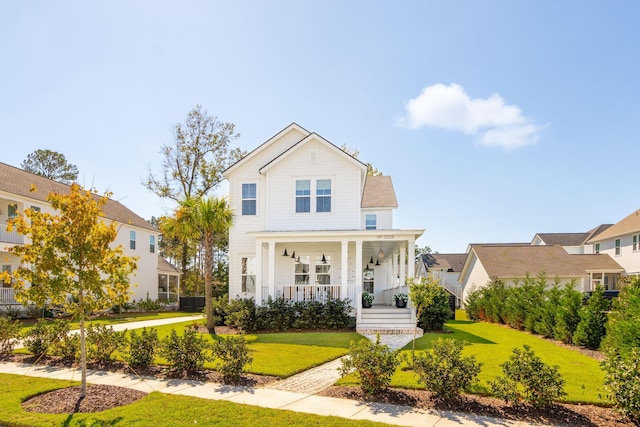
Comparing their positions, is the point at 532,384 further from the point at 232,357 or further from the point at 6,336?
the point at 6,336

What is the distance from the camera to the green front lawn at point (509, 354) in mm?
6883

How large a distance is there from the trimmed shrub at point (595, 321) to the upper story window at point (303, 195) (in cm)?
1093

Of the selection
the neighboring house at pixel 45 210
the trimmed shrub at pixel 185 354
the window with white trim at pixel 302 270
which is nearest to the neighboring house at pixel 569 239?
the window with white trim at pixel 302 270

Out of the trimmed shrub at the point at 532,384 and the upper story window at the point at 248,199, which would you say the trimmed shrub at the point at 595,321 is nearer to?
the trimmed shrub at the point at 532,384

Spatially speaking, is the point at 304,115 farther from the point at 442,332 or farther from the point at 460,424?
the point at 460,424

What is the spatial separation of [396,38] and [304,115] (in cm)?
826

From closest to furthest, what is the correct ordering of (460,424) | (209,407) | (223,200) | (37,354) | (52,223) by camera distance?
(460,424), (209,407), (52,223), (37,354), (223,200)

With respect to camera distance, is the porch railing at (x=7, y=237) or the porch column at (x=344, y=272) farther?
the porch railing at (x=7, y=237)

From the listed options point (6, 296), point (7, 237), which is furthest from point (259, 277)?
point (7, 237)

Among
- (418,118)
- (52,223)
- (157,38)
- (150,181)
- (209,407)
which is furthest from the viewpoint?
(150,181)

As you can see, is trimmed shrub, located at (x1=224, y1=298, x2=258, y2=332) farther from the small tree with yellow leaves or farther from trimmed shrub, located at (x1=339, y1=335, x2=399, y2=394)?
trimmed shrub, located at (x1=339, y1=335, x2=399, y2=394)

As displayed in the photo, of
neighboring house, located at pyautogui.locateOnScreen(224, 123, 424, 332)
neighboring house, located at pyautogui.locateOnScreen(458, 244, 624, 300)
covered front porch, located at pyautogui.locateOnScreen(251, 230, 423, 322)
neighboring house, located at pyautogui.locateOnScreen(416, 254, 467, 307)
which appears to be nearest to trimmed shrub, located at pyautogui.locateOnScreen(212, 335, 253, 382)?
covered front porch, located at pyautogui.locateOnScreen(251, 230, 423, 322)

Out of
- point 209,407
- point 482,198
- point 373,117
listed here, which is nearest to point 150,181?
point 373,117

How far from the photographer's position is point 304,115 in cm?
1972
